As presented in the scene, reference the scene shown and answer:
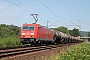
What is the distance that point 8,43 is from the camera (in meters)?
→ 33.6

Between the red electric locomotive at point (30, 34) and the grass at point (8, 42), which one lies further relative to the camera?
the grass at point (8, 42)

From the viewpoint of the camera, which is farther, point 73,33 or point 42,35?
point 73,33

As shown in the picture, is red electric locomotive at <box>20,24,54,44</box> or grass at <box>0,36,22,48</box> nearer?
red electric locomotive at <box>20,24,54,44</box>

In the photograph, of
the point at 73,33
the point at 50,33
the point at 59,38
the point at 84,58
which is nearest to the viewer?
the point at 84,58

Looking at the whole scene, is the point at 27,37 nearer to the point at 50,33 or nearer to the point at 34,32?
the point at 34,32

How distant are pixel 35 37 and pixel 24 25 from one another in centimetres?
251

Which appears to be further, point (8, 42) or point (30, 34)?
point (8, 42)

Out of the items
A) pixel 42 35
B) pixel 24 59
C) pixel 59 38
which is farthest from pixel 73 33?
pixel 24 59

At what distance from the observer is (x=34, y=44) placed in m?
31.7

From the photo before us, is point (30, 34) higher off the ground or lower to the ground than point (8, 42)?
higher

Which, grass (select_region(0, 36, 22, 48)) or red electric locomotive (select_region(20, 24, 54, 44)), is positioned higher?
red electric locomotive (select_region(20, 24, 54, 44))

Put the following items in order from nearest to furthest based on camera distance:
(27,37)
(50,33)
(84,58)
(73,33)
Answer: (84,58) < (27,37) < (50,33) < (73,33)

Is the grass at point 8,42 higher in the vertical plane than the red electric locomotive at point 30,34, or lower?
lower

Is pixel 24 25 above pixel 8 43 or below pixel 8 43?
above
